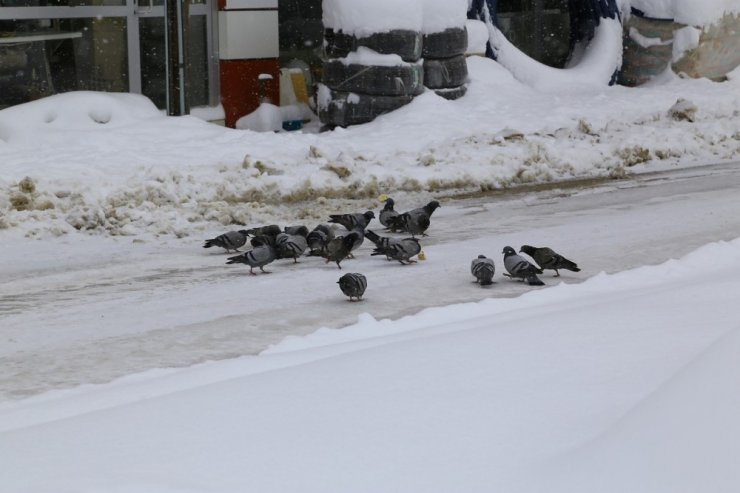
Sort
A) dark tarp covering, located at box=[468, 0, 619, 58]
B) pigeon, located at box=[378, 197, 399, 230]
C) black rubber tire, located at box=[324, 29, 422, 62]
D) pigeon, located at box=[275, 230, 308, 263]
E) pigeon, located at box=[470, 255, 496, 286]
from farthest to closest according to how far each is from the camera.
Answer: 1. dark tarp covering, located at box=[468, 0, 619, 58]
2. black rubber tire, located at box=[324, 29, 422, 62]
3. pigeon, located at box=[378, 197, 399, 230]
4. pigeon, located at box=[275, 230, 308, 263]
5. pigeon, located at box=[470, 255, 496, 286]

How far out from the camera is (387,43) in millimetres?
14430

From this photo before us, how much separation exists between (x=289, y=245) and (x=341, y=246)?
42 centimetres

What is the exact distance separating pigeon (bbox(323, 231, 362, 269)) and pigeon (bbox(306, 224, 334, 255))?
0.39 feet

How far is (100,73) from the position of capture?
14055 millimetres

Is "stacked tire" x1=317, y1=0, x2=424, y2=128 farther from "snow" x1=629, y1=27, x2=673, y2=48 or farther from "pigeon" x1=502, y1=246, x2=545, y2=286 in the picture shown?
"pigeon" x1=502, y1=246, x2=545, y2=286

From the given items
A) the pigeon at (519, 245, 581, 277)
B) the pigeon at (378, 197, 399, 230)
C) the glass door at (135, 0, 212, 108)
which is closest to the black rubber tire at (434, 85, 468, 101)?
the glass door at (135, 0, 212, 108)

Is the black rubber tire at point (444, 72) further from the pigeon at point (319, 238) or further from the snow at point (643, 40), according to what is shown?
the pigeon at point (319, 238)

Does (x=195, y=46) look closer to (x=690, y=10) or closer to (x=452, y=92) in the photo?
(x=452, y=92)

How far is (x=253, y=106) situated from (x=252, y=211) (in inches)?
215

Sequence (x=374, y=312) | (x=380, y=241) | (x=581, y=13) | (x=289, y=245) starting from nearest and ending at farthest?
1. (x=374, y=312)
2. (x=289, y=245)
3. (x=380, y=241)
4. (x=581, y=13)

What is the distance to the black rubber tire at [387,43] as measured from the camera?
14.4 m

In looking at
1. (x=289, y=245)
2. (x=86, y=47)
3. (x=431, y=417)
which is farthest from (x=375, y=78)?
(x=431, y=417)

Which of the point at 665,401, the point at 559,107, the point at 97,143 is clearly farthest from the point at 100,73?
the point at 665,401

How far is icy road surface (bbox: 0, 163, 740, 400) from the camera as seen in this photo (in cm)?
662
